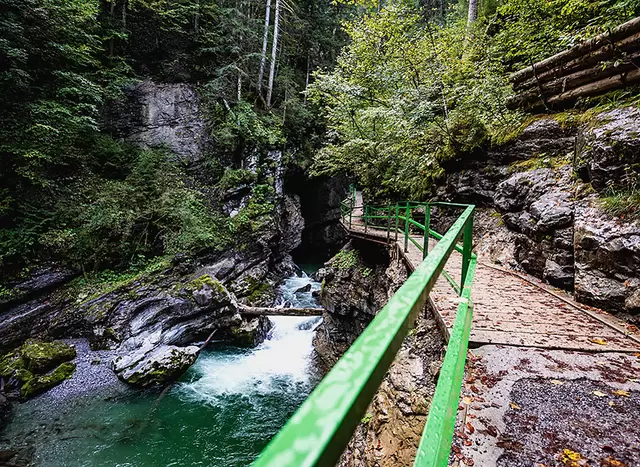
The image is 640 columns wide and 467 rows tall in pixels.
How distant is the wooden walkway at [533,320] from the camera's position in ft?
9.11

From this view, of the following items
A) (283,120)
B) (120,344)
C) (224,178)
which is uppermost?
(283,120)

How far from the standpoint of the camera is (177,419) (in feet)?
25.1

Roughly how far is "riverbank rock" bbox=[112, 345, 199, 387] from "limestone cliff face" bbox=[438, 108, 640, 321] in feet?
28.9

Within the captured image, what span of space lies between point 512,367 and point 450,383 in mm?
1673

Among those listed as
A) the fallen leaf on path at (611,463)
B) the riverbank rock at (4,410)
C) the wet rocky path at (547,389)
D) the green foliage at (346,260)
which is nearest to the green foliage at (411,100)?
the green foliage at (346,260)

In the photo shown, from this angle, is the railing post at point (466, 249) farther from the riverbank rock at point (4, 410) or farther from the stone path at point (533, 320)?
the riverbank rock at point (4, 410)

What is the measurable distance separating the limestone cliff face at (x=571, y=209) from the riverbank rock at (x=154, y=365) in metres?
8.80

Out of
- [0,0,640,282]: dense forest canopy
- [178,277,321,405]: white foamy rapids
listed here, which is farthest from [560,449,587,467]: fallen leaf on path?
[178,277,321,405]: white foamy rapids

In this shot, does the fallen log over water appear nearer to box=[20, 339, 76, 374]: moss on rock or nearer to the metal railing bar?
box=[20, 339, 76, 374]: moss on rock

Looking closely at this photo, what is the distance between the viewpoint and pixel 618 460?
5.24ft

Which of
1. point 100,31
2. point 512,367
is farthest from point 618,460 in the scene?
→ point 100,31

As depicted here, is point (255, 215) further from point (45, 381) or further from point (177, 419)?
point (45, 381)

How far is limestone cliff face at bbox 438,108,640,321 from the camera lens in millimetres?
3420

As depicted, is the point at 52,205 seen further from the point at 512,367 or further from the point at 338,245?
the point at 338,245
